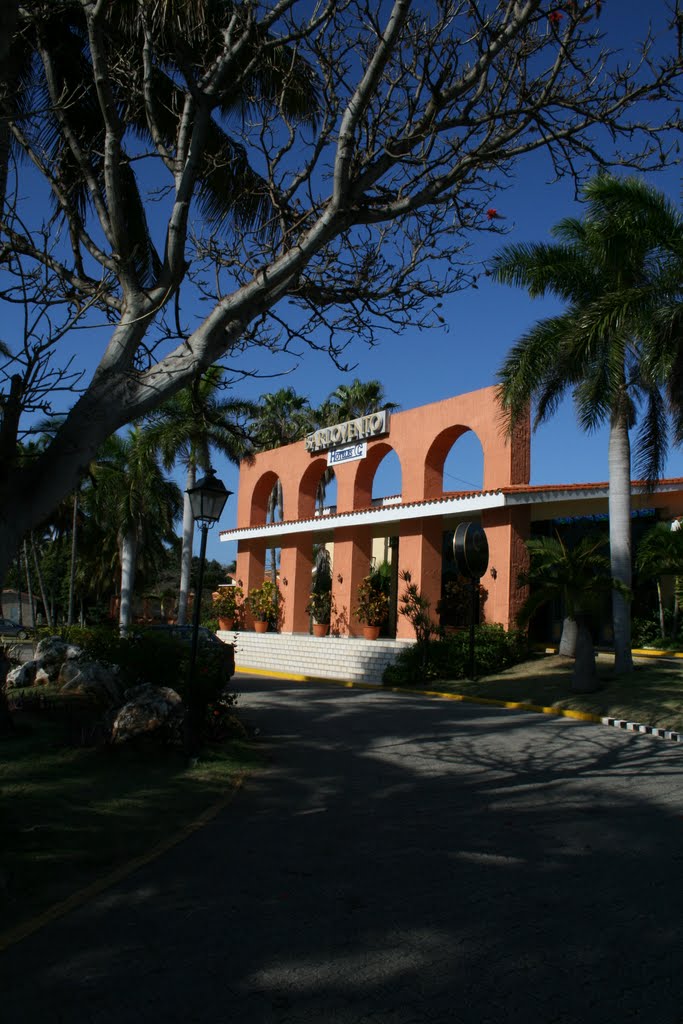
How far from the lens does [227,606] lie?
3180 cm

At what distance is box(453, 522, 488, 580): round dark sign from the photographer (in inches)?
749

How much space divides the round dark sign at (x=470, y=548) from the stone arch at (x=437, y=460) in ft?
13.6

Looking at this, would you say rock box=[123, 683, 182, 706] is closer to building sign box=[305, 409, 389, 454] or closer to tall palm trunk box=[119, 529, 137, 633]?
building sign box=[305, 409, 389, 454]

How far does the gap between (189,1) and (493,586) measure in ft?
53.0

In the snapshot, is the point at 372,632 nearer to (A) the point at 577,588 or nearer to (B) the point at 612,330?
(A) the point at 577,588

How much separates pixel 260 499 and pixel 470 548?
53.0 feet

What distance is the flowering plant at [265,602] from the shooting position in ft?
100

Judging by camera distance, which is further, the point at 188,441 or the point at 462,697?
the point at 188,441

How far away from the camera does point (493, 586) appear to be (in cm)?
2117

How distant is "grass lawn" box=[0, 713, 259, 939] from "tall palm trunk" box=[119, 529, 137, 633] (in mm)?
23308

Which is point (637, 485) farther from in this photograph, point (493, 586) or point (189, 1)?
point (189, 1)

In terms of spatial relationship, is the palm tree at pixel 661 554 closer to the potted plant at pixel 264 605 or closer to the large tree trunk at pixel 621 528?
the large tree trunk at pixel 621 528

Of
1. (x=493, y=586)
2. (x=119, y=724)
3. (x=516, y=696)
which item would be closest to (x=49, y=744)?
(x=119, y=724)

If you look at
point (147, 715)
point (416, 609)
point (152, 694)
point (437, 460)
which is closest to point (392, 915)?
point (147, 715)
